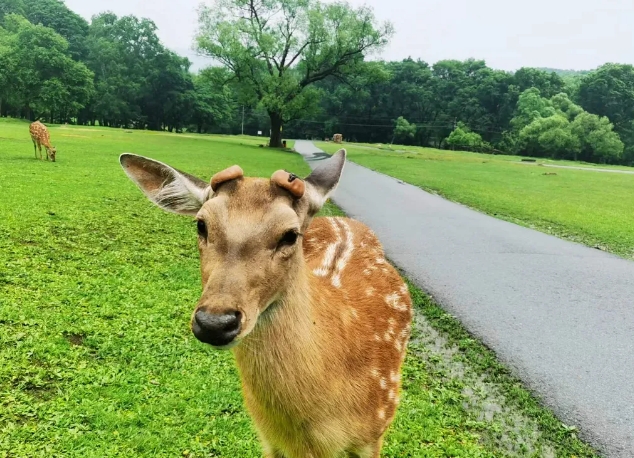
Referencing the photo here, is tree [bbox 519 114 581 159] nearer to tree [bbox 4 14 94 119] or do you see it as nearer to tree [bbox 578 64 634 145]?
tree [bbox 578 64 634 145]

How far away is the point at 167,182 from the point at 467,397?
306 centimetres

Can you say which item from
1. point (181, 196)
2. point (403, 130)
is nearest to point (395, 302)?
point (181, 196)

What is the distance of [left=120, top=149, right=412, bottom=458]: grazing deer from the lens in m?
2.07

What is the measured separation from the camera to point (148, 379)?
384 cm

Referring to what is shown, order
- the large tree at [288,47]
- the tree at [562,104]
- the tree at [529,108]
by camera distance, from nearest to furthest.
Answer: the large tree at [288,47] < the tree at [529,108] < the tree at [562,104]

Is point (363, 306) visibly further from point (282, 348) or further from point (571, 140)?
point (571, 140)

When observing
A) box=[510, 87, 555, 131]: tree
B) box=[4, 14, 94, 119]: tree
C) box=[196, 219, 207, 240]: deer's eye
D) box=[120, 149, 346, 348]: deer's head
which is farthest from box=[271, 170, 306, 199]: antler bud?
box=[510, 87, 555, 131]: tree

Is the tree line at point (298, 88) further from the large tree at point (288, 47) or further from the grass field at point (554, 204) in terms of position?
the grass field at point (554, 204)

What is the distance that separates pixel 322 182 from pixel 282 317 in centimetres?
78

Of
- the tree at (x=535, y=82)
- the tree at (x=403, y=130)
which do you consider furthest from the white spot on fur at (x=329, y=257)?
the tree at (x=535, y=82)

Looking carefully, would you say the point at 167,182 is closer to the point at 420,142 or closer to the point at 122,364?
the point at 122,364

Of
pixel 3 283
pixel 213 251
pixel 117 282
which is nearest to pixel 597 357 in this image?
pixel 213 251

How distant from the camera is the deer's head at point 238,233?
6.18ft

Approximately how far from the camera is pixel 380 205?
13477 mm
